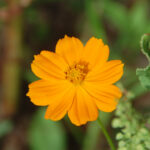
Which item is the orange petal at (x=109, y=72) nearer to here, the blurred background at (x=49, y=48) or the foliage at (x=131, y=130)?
the foliage at (x=131, y=130)

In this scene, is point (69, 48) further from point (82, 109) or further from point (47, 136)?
point (47, 136)

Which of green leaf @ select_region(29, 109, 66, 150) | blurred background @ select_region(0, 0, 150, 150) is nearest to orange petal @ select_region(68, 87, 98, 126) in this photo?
blurred background @ select_region(0, 0, 150, 150)

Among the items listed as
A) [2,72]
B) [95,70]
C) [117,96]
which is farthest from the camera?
[2,72]

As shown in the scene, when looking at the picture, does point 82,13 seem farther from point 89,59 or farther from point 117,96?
point 117,96

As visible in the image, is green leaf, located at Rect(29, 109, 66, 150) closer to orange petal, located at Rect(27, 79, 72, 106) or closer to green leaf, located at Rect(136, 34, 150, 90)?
orange petal, located at Rect(27, 79, 72, 106)

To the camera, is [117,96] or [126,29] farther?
[126,29]


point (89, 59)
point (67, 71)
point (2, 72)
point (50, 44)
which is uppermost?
point (89, 59)

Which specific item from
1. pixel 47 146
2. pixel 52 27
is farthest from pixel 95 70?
pixel 52 27
